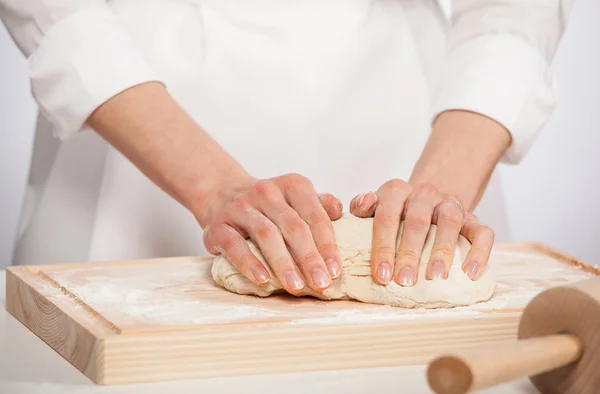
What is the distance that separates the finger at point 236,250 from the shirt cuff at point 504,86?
0.47 meters

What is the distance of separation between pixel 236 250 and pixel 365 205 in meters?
0.16

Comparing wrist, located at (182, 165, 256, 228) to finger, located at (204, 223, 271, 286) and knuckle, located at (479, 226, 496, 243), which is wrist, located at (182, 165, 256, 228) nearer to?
finger, located at (204, 223, 271, 286)

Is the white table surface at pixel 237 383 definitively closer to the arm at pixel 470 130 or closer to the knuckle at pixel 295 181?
the arm at pixel 470 130

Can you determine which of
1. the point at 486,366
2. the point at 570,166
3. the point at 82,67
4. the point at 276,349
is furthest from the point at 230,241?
the point at 570,166

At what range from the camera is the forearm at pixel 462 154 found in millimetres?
1213

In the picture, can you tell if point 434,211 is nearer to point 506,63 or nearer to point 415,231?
point 415,231

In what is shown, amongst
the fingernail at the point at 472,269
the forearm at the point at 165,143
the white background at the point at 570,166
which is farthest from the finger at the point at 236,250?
the white background at the point at 570,166

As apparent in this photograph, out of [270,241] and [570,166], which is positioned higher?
[270,241]

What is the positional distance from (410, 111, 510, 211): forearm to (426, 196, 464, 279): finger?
0.15 meters

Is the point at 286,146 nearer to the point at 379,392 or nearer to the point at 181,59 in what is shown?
the point at 181,59

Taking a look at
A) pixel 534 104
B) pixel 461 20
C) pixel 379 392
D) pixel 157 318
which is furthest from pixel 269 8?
pixel 379 392

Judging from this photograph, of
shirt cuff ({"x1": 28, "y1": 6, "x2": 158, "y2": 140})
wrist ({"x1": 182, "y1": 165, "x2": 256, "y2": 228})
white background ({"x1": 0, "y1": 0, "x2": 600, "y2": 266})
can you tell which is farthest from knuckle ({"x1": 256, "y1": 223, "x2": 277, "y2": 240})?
white background ({"x1": 0, "y1": 0, "x2": 600, "y2": 266})

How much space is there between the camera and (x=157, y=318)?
33.6 inches

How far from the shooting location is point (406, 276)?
3.08ft
